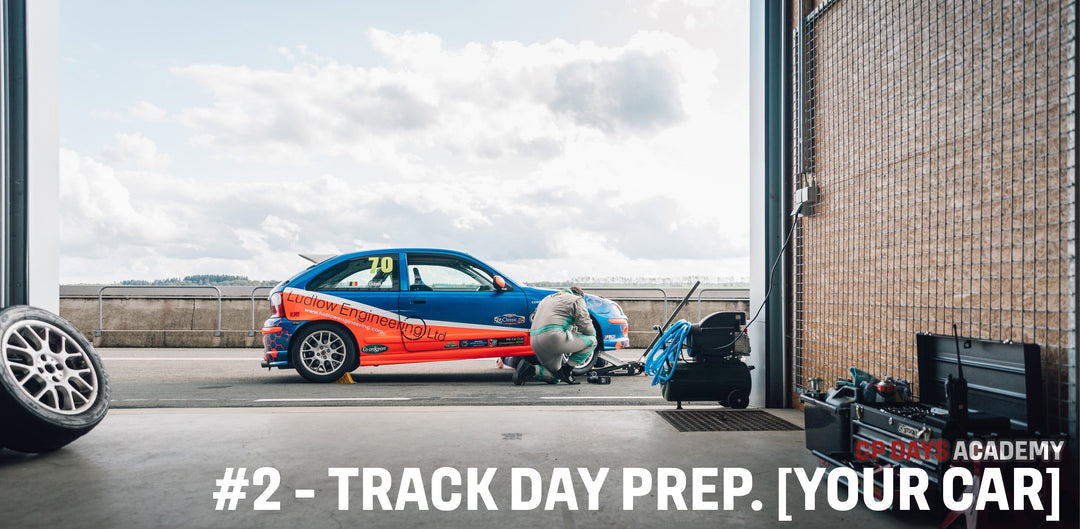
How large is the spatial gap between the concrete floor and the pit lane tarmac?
0.75 metres

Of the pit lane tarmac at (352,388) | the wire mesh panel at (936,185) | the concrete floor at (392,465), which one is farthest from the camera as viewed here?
the pit lane tarmac at (352,388)

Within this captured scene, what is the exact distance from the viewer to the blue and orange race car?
24.9 feet

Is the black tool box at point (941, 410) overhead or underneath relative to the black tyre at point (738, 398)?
overhead

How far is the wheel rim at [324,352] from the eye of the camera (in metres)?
7.62

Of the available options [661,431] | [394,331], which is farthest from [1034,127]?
[394,331]

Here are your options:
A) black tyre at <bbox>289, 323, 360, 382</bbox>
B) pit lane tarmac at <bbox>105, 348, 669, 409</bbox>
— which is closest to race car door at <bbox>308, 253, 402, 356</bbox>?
black tyre at <bbox>289, 323, 360, 382</bbox>

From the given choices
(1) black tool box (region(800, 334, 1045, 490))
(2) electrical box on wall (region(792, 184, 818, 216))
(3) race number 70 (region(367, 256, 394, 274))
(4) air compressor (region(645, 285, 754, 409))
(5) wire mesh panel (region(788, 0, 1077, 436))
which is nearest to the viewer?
(1) black tool box (region(800, 334, 1045, 490))

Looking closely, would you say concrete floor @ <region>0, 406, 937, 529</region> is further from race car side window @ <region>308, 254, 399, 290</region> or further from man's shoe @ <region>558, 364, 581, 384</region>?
race car side window @ <region>308, 254, 399, 290</region>

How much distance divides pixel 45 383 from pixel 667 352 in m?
4.37

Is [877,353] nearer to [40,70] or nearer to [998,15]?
[998,15]

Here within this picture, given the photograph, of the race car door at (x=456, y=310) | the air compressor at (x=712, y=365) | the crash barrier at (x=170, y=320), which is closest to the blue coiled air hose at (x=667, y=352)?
the air compressor at (x=712, y=365)

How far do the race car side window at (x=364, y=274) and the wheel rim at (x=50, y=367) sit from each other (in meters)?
3.41

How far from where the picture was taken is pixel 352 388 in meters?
7.23

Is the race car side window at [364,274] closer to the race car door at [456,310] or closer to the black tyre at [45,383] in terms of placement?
the race car door at [456,310]
